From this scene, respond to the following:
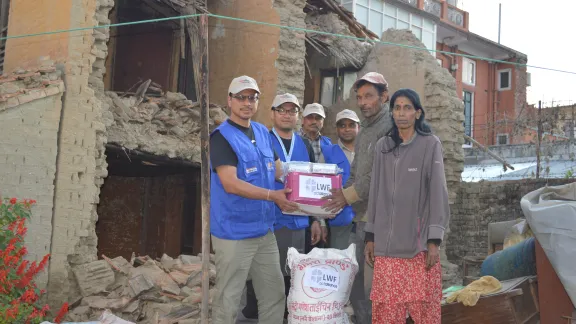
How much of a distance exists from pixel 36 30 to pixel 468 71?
22033 mm

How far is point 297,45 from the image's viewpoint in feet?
33.8

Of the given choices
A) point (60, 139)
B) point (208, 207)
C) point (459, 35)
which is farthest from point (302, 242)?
point (459, 35)

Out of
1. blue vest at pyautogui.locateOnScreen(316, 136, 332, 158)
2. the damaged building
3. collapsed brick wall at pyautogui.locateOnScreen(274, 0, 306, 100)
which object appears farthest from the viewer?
collapsed brick wall at pyautogui.locateOnScreen(274, 0, 306, 100)

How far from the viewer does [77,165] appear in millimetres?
7160

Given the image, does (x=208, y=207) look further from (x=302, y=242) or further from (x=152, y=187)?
(x=152, y=187)

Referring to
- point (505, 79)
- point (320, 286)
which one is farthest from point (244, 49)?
point (505, 79)

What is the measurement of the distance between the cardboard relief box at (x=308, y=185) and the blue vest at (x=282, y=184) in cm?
62

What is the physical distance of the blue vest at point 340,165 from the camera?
212 inches

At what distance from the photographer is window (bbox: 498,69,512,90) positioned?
27250mm

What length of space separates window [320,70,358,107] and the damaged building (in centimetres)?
3

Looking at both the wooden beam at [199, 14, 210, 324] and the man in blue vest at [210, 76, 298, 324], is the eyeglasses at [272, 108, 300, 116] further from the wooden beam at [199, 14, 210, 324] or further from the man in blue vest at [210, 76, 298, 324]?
the man in blue vest at [210, 76, 298, 324]

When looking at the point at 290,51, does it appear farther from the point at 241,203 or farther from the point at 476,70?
the point at 476,70

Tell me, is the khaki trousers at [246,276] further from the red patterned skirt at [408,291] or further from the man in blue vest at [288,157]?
the red patterned skirt at [408,291]

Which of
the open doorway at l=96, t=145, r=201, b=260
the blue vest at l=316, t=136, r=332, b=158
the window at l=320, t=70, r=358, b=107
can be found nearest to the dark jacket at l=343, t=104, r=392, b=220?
the blue vest at l=316, t=136, r=332, b=158
